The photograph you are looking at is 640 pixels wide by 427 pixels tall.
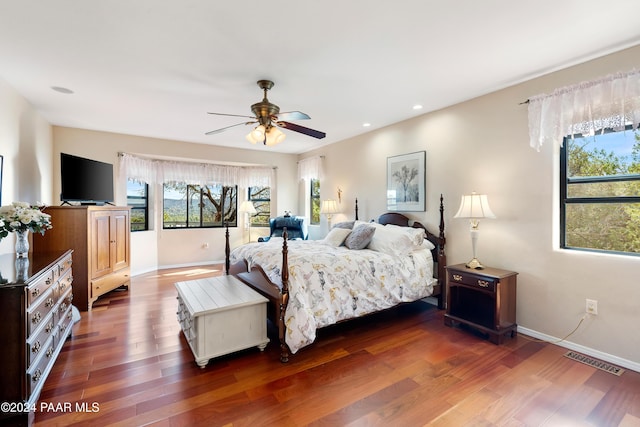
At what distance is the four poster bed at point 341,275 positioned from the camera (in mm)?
2537

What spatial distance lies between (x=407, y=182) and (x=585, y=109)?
6.72 feet

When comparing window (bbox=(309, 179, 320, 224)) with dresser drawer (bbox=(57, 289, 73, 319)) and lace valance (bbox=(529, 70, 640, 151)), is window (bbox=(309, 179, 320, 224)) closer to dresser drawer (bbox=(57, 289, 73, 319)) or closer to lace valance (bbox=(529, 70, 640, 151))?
lace valance (bbox=(529, 70, 640, 151))

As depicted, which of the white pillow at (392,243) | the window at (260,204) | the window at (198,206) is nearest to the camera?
the white pillow at (392,243)

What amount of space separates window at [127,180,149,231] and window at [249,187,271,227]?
2124mm

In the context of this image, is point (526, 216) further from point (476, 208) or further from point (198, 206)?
point (198, 206)

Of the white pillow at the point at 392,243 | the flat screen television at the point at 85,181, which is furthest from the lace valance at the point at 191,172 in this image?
the white pillow at the point at 392,243

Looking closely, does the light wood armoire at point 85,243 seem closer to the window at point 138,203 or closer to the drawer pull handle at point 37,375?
the window at point 138,203

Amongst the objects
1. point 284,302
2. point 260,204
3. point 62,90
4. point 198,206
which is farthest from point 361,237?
point 198,206

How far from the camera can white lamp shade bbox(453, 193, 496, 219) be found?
9.94 ft

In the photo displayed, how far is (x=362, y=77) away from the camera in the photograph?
2914 millimetres

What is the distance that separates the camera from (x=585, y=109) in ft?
8.21

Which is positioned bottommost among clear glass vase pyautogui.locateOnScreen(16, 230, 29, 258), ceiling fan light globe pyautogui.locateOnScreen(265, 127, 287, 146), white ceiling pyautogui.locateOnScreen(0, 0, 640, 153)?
clear glass vase pyautogui.locateOnScreen(16, 230, 29, 258)

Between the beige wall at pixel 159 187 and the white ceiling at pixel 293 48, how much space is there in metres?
1.25

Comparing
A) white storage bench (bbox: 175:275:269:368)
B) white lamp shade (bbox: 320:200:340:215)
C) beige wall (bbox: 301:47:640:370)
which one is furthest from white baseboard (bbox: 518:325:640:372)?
white lamp shade (bbox: 320:200:340:215)
